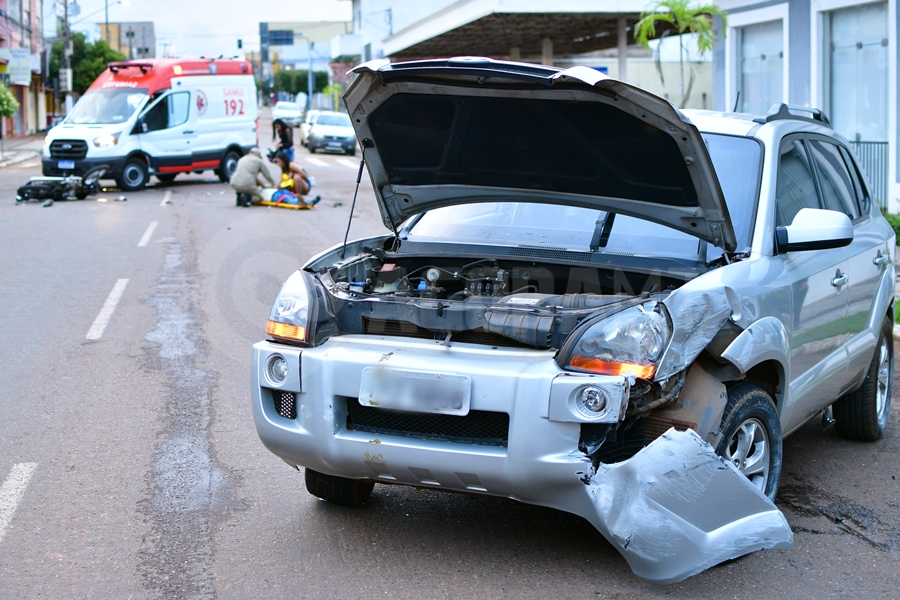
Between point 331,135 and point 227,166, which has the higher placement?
point 331,135

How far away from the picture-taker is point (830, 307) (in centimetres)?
477

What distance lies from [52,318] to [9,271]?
3036mm

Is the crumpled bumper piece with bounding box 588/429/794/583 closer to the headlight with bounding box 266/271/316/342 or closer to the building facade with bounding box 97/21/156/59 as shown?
the headlight with bounding box 266/271/316/342

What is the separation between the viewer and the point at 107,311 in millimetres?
9391

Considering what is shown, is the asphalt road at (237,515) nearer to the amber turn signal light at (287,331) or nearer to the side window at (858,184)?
the amber turn signal light at (287,331)

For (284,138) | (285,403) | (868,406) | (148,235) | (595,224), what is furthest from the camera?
(284,138)

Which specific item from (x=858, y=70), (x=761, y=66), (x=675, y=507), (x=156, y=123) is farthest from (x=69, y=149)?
(x=675, y=507)

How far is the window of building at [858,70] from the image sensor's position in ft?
49.1

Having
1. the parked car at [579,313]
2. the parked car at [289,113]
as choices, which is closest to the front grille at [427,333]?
the parked car at [579,313]

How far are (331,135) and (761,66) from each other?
21016 millimetres

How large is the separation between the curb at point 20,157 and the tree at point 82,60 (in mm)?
29060

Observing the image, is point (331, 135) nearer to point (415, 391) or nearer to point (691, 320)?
point (415, 391)

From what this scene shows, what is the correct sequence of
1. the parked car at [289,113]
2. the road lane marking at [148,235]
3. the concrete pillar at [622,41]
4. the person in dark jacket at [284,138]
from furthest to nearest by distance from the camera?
the parked car at [289,113] → the concrete pillar at [622,41] → the person in dark jacket at [284,138] → the road lane marking at [148,235]

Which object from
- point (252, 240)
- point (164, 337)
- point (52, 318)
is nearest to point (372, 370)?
point (164, 337)
